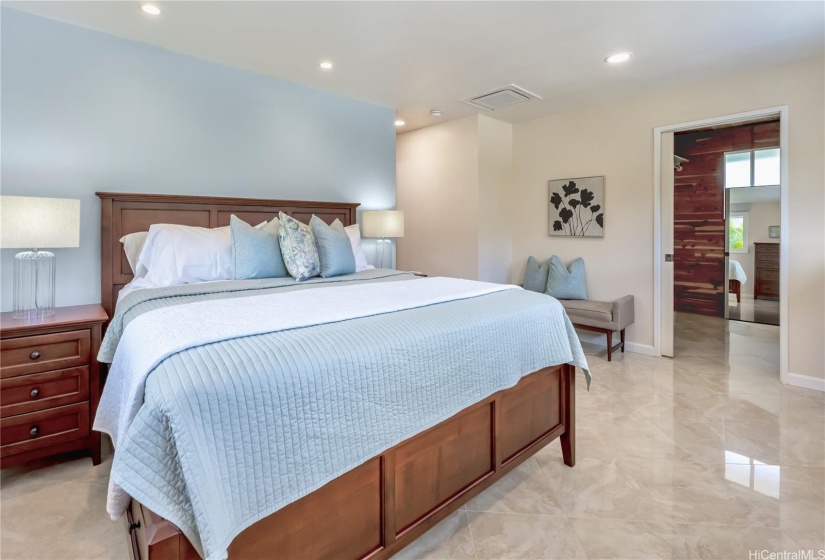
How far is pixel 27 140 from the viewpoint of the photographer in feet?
8.13

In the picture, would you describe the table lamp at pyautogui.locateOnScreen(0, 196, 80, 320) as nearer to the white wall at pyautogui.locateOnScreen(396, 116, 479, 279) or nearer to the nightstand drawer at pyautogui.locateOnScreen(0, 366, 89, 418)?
the nightstand drawer at pyautogui.locateOnScreen(0, 366, 89, 418)

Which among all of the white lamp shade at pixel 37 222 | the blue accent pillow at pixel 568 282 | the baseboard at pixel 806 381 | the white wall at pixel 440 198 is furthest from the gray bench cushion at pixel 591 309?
the white lamp shade at pixel 37 222

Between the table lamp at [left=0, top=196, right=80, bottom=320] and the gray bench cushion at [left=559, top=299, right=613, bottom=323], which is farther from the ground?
the table lamp at [left=0, top=196, right=80, bottom=320]

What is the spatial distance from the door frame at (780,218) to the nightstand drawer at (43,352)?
176 inches

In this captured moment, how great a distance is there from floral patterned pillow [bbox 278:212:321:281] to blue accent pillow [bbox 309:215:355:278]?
54mm

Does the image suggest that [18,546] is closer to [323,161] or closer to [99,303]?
[99,303]

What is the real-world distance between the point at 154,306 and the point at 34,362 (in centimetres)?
79

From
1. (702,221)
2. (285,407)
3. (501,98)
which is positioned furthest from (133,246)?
(702,221)

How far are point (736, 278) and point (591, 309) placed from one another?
3087 mm

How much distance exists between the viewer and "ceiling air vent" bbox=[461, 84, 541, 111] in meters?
3.82

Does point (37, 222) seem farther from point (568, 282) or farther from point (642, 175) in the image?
point (642, 175)

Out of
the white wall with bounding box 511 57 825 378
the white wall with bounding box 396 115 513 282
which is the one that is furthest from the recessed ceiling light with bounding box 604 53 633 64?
the white wall with bounding box 396 115 513 282

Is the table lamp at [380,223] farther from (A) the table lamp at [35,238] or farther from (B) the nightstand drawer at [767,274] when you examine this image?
(B) the nightstand drawer at [767,274]

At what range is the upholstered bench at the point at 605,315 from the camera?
3.87 m
